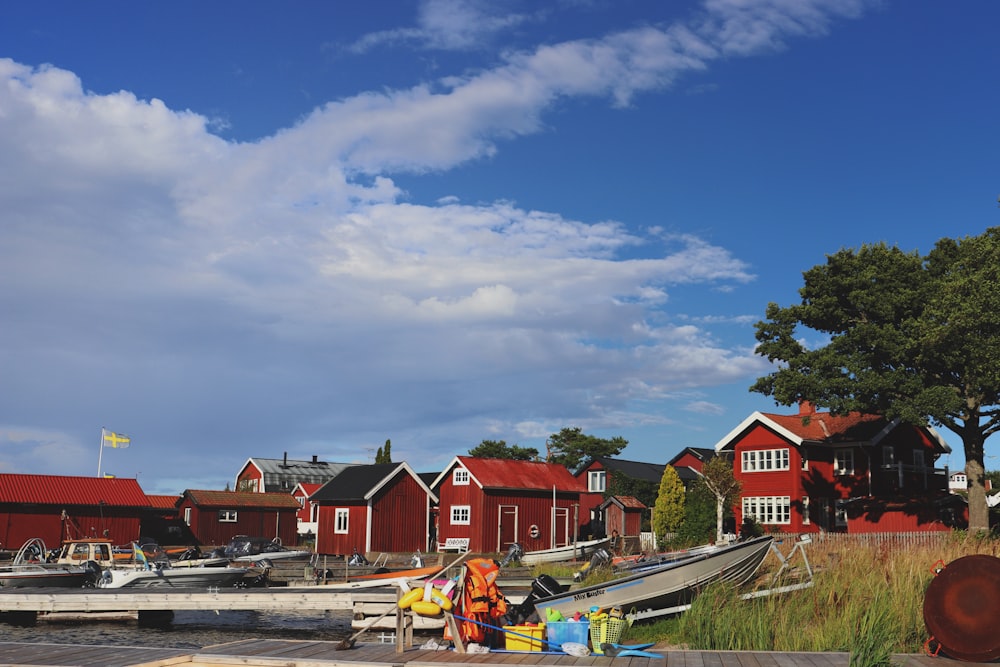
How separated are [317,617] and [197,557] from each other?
16.3 meters

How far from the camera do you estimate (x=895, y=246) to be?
46.7 metres

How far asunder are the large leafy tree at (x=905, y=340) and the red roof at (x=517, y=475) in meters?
16.6

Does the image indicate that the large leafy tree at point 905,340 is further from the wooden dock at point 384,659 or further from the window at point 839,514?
the wooden dock at point 384,659

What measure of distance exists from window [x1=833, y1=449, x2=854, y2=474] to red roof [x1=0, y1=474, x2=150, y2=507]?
1709 inches

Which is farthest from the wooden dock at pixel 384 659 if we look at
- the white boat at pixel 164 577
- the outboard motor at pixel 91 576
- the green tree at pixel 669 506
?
the green tree at pixel 669 506

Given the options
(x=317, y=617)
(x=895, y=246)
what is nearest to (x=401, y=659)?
(x=317, y=617)

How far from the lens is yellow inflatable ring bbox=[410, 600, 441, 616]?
13.3 meters

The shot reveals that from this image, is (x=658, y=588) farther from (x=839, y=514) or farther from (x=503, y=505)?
(x=839, y=514)

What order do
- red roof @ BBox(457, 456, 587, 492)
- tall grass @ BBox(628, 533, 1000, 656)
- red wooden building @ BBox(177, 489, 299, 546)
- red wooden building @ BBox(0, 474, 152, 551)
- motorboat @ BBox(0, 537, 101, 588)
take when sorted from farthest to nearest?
red wooden building @ BBox(177, 489, 299, 546)
red roof @ BBox(457, 456, 587, 492)
red wooden building @ BBox(0, 474, 152, 551)
motorboat @ BBox(0, 537, 101, 588)
tall grass @ BBox(628, 533, 1000, 656)

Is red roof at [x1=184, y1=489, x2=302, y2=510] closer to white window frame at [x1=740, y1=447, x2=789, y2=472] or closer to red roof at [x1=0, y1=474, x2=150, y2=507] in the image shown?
red roof at [x1=0, y1=474, x2=150, y2=507]

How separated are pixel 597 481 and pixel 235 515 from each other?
2801 centimetres

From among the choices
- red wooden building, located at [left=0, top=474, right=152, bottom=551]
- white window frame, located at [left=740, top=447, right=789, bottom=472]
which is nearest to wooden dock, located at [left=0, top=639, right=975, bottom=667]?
white window frame, located at [left=740, top=447, right=789, bottom=472]

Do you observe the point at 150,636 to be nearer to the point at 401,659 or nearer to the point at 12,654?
the point at 12,654

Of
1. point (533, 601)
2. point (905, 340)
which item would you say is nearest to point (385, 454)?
point (905, 340)
